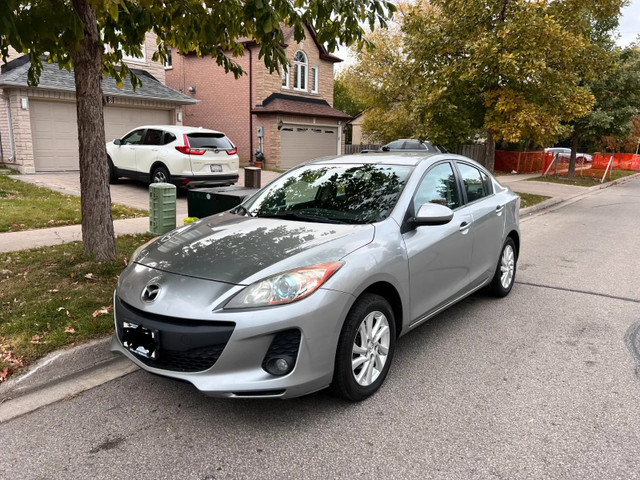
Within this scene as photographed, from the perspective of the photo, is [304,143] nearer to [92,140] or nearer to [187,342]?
[92,140]

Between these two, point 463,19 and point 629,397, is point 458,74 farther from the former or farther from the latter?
point 629,397

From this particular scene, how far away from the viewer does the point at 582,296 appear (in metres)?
5.57

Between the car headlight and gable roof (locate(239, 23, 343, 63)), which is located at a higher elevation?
gable roof (locate(239, 23, 343, 63))

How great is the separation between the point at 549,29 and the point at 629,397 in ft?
33.6

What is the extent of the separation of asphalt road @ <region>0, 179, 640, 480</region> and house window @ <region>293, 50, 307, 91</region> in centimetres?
2166

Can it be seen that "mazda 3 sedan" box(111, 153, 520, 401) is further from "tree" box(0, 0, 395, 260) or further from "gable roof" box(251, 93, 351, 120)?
"gable roof" box(251, 93, 351, 120)

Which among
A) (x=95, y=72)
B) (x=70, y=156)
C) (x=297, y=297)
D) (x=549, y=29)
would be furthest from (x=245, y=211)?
(x=70, y=156)

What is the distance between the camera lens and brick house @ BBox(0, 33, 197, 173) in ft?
47.7

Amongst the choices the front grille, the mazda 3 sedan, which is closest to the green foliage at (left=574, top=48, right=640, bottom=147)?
the mazda 3 sedan

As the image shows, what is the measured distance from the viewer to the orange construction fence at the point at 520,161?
27312mm

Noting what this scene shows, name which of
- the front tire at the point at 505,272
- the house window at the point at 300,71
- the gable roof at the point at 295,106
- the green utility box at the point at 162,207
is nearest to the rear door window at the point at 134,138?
the green utility box at the point at 162,207

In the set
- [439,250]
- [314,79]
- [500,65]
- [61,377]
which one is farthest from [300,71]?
[61,377]

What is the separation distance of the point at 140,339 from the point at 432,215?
212 cm

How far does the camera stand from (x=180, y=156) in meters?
11.2
